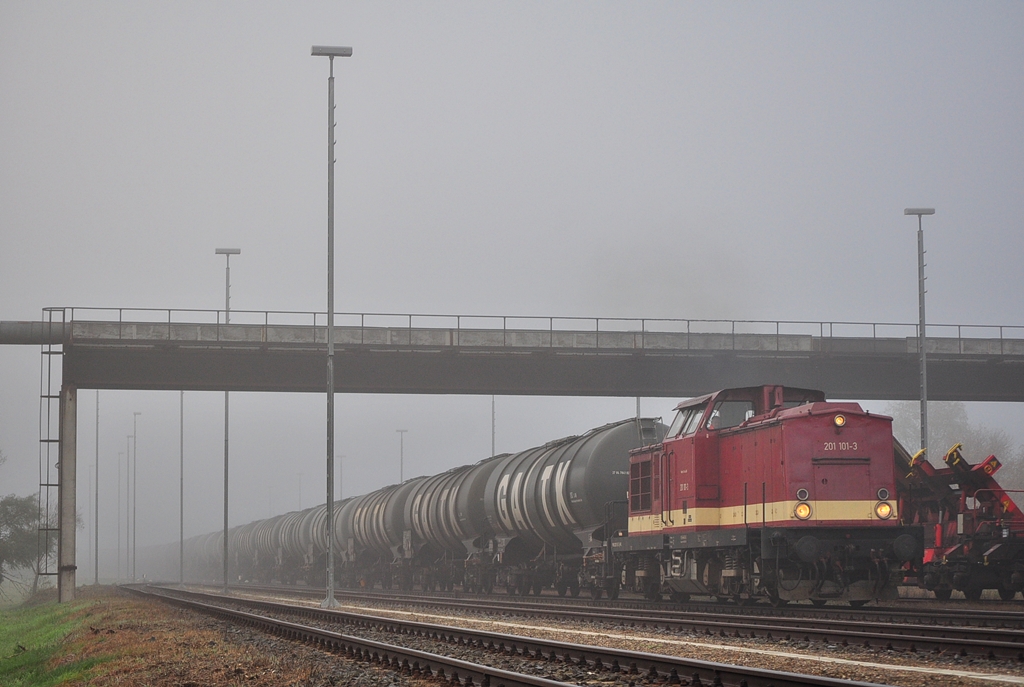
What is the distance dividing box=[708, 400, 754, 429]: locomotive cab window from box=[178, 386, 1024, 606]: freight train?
2 cm

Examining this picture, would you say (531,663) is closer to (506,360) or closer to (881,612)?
(881,612)

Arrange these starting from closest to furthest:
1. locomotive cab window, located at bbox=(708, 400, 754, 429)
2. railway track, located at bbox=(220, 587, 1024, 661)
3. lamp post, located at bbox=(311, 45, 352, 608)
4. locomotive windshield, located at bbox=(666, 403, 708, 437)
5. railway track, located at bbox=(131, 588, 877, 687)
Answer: railway track, located at bbox=(131, 588, 877, 687)
railway track, located at bbox=(220, 587, 1024, 661)
locomotive cab window, located at bbox=(708, 400, 754, 429)
locomotive windshield, located at bbox=(666, 403, 708, 437)
lamp post, located at bbox=(311, 45, 352, 608)

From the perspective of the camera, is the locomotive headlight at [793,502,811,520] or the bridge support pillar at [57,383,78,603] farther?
the bridge support pillar at [57,383,78,603]

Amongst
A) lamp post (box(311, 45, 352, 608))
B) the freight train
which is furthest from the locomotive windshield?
lamp post (box(311, 45, 352, 608))

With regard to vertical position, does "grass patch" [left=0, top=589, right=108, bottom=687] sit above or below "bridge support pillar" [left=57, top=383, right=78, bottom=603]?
below

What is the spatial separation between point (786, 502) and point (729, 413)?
280 centimetres

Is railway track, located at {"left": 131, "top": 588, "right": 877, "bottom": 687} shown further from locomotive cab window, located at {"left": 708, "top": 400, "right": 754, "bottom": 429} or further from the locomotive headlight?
locomotive cab window, located at {"left": 708, "top": 400, "right": 754, "bottom": 429}

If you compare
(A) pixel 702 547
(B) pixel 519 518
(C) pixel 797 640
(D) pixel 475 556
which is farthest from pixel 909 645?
(D) pixel 475 556

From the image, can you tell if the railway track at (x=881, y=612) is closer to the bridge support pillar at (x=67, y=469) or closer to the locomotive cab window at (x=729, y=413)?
the locomotive cab window at (x=729, y=413)

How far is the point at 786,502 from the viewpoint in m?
19.0

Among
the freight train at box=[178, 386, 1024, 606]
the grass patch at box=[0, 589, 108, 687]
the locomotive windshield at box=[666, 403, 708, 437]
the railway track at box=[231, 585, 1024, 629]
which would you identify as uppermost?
the locomotive windshield at box=[666, 403, 708, 437]

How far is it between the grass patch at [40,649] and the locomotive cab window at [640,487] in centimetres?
→ 1099

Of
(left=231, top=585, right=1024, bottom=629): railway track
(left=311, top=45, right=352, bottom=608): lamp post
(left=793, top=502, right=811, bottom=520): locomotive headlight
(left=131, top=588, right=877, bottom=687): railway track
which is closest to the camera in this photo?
(left=131, top=588, right=877, bottom=687): railway track

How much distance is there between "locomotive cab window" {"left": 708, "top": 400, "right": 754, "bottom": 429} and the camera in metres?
21.3
